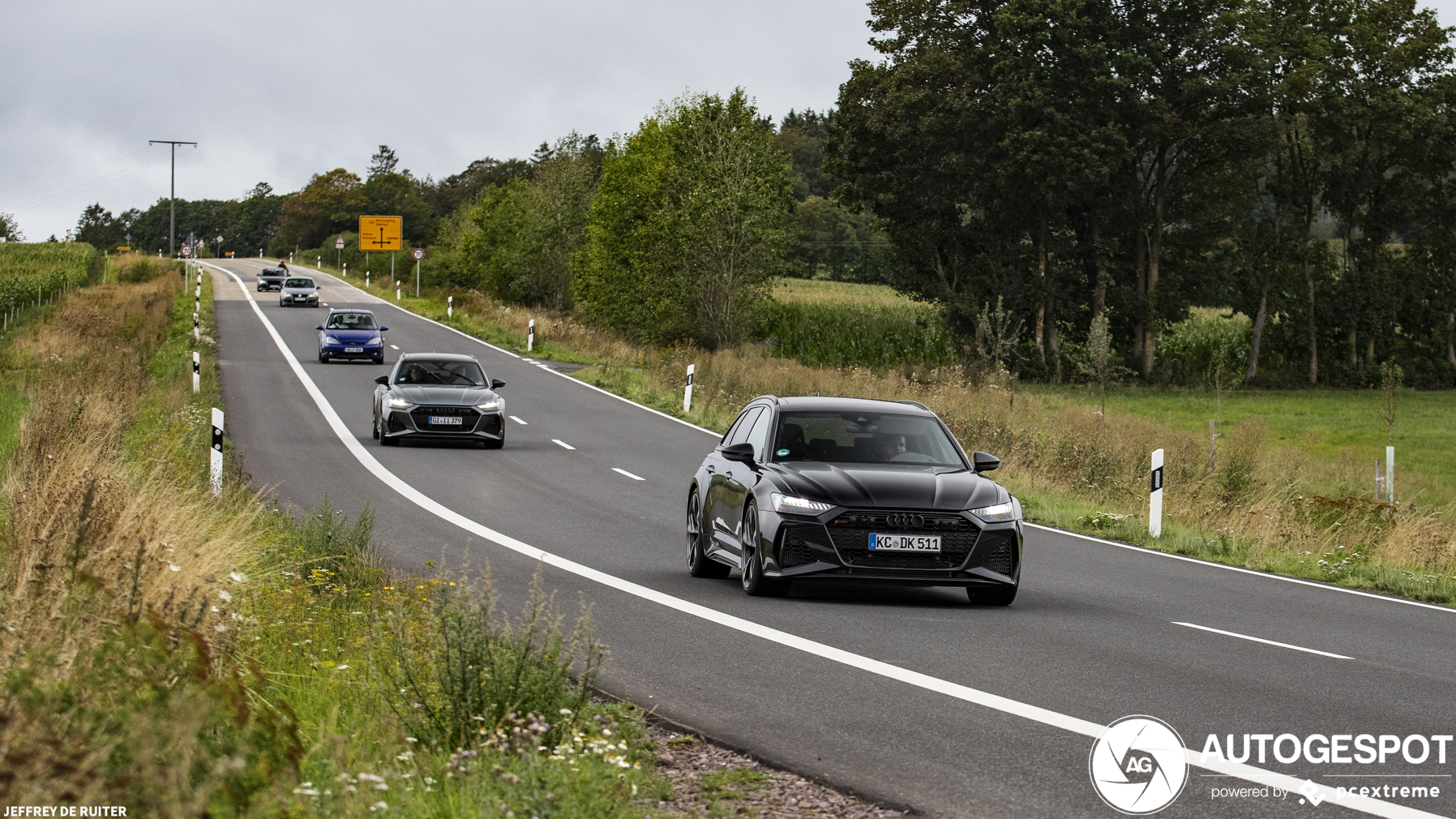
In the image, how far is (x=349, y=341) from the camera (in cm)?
4225

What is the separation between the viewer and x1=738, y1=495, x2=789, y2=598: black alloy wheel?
11172 millimetres

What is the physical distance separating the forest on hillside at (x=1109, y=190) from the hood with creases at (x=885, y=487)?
1347 inches

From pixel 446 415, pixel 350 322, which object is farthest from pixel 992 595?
pixel 350 322

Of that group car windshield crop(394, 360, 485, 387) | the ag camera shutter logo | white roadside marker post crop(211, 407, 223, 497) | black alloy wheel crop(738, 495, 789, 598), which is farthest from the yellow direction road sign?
the ag camera shutter logo

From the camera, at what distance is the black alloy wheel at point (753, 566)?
1117 centimetres

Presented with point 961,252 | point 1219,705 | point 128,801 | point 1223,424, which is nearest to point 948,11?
point 961,252

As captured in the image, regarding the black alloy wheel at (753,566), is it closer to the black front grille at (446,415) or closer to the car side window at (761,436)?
the car side window at (761,436)

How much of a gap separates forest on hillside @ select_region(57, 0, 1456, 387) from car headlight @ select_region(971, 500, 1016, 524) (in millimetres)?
34363

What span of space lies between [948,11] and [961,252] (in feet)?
29.8

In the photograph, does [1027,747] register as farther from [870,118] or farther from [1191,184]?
[1191,184]

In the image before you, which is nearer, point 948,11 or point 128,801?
point 128,801

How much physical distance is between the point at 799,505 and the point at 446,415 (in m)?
14.8

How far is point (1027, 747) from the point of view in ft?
22.1

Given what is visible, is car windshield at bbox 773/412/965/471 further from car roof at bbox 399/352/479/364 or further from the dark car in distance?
the dark car in distance
